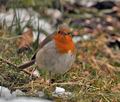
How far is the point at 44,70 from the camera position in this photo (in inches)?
194

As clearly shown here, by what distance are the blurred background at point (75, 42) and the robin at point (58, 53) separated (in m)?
0.13

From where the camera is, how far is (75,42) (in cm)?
730

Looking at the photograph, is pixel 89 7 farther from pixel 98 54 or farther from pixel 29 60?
pixel 29 60

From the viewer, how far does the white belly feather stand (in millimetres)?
4637

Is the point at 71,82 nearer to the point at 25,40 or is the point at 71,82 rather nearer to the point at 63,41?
the point at 63,41

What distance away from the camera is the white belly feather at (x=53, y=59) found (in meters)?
4.64

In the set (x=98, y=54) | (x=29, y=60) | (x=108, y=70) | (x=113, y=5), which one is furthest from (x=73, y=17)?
(x=29, y=60)

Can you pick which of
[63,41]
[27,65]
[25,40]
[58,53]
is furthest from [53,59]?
[25,40]

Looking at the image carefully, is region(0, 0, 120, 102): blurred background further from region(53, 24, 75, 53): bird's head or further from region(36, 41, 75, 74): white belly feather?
region(53, 24, 75, 53): bird's head

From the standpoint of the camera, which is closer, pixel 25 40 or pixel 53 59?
pixel 53 59

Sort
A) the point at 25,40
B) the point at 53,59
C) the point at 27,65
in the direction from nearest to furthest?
1. the point at 53,59
2. the point at 27,65
3. the point at 25,40

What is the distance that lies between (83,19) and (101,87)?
3789mm

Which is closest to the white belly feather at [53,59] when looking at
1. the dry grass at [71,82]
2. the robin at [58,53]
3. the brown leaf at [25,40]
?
the robin at [58,53]

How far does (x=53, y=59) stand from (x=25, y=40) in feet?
5.65
